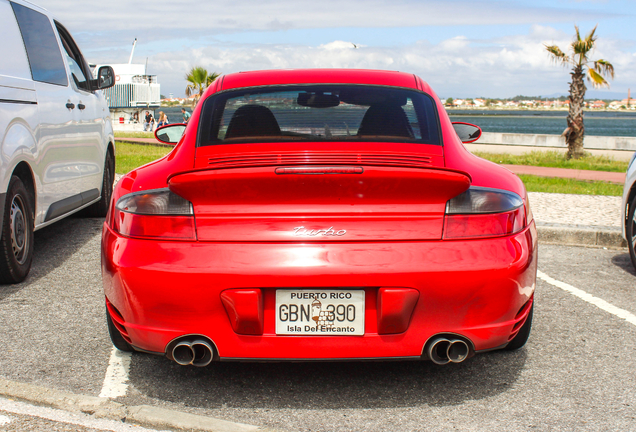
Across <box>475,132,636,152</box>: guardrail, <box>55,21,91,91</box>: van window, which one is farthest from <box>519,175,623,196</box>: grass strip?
<box>475,132,636,152</box>: guardrail

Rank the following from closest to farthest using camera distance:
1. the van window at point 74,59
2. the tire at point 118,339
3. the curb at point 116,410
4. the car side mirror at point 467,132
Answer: the curb at point 116,410
the tire at point 118,339
the car side mirror at point 467,132
the van window at point 74,59

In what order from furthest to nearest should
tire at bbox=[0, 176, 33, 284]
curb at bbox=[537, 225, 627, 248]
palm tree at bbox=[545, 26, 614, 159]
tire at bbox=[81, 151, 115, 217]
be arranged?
1. palm tree at bbox=[545, 26, 614, 159]
2. tire at bbox=[81, 151, 115, 217]
3. curb at bbox=[537, 225, 627, 248]
4. tire at bbox=[0, 176, 33, 284]

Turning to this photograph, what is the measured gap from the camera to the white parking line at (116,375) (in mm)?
3080

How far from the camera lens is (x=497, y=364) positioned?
11.5 ft

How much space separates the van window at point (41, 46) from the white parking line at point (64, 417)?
324 cm

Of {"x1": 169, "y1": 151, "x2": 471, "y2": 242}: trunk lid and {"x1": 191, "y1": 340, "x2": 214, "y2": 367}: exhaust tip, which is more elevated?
{"x1": 169, "y1": 151, "x2": 471, "y2": 242}: trunk lid

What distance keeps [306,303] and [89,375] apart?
50.8 inches

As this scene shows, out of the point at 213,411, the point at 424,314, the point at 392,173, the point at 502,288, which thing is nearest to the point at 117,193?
the point at 213,411

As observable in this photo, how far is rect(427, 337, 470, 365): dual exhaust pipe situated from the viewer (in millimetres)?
2789

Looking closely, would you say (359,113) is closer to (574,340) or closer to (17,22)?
(574,340)

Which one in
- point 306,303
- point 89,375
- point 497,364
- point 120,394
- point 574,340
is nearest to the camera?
point 306,303

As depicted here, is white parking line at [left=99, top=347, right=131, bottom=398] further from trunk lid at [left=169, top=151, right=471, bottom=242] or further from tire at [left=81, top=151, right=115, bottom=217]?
tire at [left=81, top=151, right=115, bottom=217]

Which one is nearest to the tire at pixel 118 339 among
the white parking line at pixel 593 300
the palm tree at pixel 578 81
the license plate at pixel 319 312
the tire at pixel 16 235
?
the license plate at pixel 319 312

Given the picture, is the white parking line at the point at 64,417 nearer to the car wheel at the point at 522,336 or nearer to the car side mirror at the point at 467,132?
the car wheel at the point at 522,336
